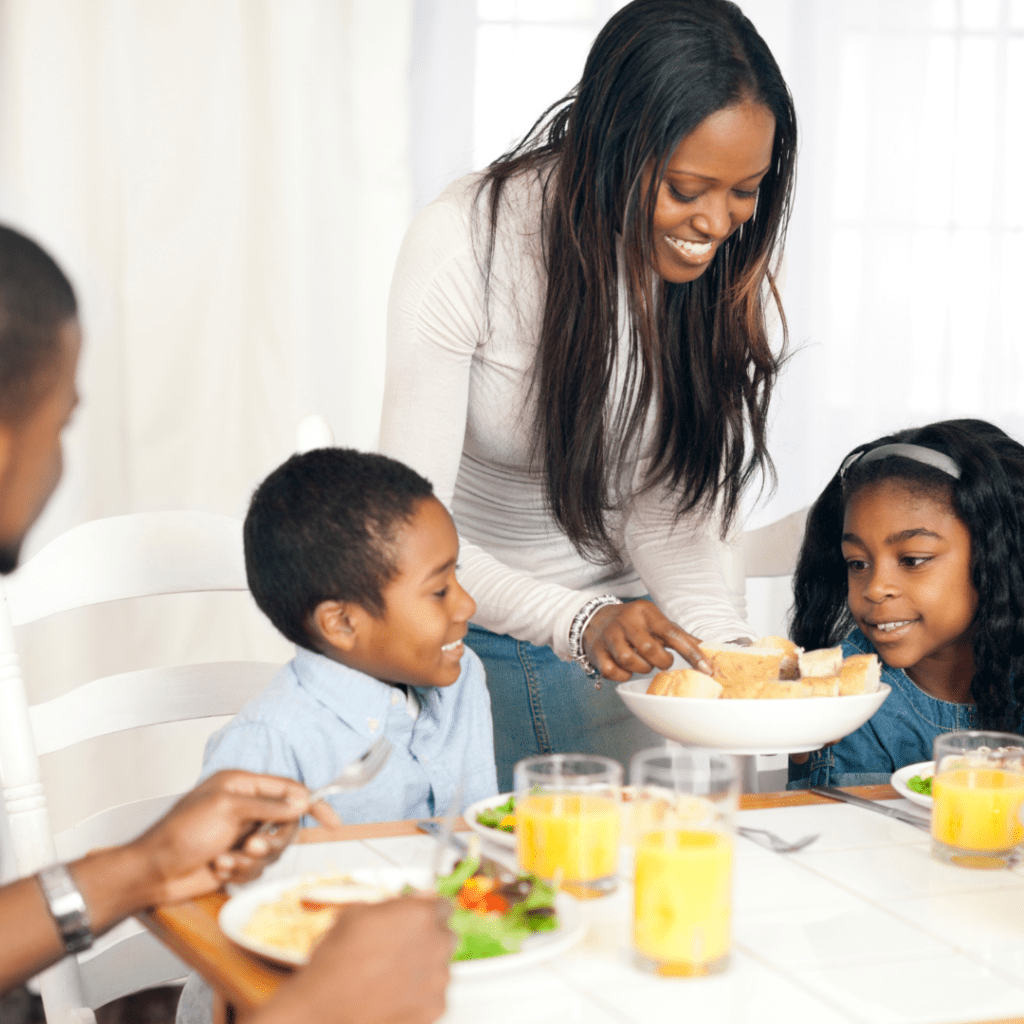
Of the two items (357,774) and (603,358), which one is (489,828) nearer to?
(357,774)

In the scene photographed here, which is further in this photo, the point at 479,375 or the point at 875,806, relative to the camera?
the point at 479,375

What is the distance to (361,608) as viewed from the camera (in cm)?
129

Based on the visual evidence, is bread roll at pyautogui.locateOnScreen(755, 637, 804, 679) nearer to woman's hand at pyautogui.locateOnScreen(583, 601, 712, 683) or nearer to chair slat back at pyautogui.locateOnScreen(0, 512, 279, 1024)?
woman's hand at pyautogui.locateOnScreen(583, 601, 712, 683)

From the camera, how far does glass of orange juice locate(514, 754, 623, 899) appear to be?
901 millimetres

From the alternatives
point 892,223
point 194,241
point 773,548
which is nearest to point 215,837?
point 773,548

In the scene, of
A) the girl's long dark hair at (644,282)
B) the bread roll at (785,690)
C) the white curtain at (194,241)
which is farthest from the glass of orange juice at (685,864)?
the white curtain at (194,241)

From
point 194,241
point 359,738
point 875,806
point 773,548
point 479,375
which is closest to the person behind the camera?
point 875,806

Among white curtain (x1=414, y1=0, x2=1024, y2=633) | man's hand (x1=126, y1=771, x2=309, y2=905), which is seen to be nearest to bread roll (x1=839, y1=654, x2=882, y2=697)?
man's hand (x1=126, y1=771, x2=309, y2=905)

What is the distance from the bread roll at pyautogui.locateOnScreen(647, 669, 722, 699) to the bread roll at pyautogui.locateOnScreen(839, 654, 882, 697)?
13cm

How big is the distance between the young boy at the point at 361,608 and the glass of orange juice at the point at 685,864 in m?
0.51

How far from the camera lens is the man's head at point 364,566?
1281 mm

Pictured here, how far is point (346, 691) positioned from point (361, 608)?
0.29ft

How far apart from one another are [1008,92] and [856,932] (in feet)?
8.57

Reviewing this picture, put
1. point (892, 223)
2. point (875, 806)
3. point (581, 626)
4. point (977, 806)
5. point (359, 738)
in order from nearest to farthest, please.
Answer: point (977, 806) → point (875, 806) → point (359, 738) → point (581, 626) → point (892, 223)
